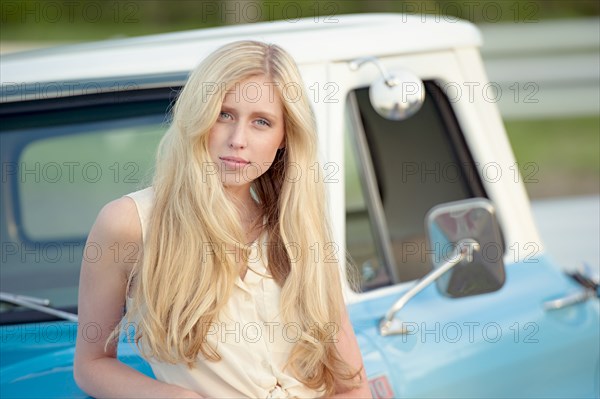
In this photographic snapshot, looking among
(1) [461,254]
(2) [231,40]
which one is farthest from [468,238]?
(2) [231,40]

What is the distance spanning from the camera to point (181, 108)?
2.24 m

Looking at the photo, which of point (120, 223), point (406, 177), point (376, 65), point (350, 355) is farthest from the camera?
point (406, 177)

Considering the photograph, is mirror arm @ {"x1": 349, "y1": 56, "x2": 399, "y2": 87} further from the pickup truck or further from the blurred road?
the blurred road

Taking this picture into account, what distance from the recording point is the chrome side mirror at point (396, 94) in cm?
280

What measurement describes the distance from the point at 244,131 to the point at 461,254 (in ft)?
2.59

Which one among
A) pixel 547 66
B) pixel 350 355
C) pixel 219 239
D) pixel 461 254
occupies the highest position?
pixel 219 239

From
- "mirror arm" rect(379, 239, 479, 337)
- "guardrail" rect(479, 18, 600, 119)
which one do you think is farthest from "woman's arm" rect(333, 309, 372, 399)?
"guardrail" rect(479, 18, 600, 119)

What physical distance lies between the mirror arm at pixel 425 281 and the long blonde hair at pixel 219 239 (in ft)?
1.37

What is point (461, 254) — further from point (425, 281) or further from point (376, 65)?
point (376, 65)

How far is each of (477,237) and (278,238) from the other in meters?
0.66

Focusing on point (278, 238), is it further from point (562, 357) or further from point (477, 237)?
point (562, 357)

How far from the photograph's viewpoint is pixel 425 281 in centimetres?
271

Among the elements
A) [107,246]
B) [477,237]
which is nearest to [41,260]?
[107,246]

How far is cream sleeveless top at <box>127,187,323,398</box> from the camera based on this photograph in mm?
2195
